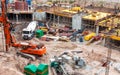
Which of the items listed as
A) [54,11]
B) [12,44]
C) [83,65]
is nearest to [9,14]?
[54,11]

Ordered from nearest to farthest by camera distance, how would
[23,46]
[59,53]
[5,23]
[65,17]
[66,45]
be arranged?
[5,23] < [23,46] < [59,53] < [66,45] < [65,17]

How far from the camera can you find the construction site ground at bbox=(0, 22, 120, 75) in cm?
2297

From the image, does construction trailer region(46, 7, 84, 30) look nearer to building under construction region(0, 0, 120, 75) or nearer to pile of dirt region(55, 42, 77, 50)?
building under construction region(0, 0, 120, 75)

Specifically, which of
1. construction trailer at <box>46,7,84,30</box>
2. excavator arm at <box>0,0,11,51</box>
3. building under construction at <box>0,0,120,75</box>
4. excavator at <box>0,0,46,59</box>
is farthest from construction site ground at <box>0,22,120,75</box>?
construction trailer at <box>46,7,84,30</box>

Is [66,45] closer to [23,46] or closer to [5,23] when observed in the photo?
[23,46]

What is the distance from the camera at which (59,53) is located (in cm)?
2775

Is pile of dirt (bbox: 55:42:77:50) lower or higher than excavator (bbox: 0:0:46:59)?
lower

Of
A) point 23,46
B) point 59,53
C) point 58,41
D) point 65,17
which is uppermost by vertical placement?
point 65,17

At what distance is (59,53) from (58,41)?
13.4ft

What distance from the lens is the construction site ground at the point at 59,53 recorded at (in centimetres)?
2297

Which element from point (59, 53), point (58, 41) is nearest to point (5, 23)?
point (59, 53)

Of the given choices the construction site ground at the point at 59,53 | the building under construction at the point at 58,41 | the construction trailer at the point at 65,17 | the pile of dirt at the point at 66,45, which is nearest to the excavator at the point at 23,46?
the building under construction at the point at 58,41

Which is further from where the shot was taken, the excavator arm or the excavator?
the excavator

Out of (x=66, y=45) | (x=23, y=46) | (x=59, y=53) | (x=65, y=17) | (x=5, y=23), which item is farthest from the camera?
(x=65, y=17)
